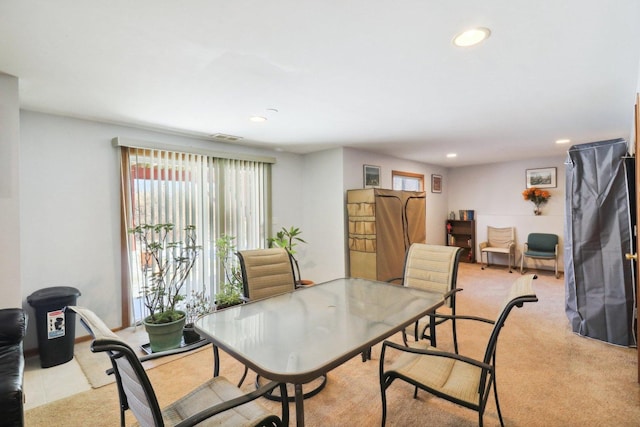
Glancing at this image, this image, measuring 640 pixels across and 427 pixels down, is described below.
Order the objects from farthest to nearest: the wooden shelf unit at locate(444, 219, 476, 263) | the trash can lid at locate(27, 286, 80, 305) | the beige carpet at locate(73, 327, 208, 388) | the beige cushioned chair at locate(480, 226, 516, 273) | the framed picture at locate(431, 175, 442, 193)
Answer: the wooden shelf unit at locate(444, 219, 476, 263) < the framed picture at locate(431, 175, 442, 193) < the beige cushioned chair at locate(480, 226, 516, 273) < the trash can lid at locate(27, 286, 80, 305) < the beige carpet at locate(73, 327, 208, 388)

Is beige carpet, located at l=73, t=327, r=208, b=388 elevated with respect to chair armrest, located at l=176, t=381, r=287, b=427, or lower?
lower

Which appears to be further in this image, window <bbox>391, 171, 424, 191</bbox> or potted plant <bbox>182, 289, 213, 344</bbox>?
window <bbox>391, 171, 424, 191</bbox>

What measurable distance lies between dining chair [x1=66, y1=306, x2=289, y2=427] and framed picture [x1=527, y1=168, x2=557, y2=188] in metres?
6.92

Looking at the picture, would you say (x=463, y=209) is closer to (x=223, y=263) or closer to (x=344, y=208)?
(x=344, y=208)

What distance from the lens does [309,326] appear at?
173cm

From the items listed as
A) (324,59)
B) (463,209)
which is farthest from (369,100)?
(463,209)

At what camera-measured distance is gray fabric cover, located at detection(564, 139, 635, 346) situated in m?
2.83

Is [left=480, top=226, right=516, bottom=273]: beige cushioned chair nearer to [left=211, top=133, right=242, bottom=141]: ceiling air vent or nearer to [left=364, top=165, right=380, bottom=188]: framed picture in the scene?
[left=364, top=165, right=380, bottom=188]: framed picture

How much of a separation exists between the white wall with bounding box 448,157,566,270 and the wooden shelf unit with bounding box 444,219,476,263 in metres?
0.12

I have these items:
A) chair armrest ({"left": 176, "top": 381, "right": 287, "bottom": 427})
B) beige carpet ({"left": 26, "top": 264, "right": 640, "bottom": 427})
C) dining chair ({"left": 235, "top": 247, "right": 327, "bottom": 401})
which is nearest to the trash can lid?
beige carpet ({"left": 26, "top": 264, "right": 640, "bottom": 427})

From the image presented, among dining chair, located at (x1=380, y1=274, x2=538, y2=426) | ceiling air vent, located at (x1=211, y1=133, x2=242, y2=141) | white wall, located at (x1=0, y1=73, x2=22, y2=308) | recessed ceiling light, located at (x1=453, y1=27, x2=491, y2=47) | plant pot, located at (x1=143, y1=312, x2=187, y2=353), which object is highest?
ceiling air vent, located at (x1=211, y1=133, x2=242, y2=141)

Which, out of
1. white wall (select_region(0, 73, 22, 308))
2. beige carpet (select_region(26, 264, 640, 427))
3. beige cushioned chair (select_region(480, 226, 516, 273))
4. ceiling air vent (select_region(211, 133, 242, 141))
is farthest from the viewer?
beige cushioned chair (select_region(480, 226, 516, 273))

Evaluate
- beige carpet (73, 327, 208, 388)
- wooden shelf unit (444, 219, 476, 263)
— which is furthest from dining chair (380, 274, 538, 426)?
wooden shelf unit (444, 219, 476, 263)

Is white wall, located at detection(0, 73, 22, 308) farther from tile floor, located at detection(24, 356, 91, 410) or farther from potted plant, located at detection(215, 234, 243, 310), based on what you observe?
potted plant, located at detection(215, 234, 243, 310)
